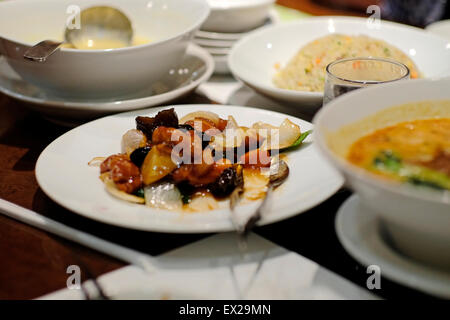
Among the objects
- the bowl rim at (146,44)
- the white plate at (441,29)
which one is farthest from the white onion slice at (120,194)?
the white plate at (441,29)

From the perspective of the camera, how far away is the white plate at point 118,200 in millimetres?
1188

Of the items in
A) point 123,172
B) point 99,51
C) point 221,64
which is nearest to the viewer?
point 123,172

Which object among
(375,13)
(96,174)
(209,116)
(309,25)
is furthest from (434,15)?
(96,174)

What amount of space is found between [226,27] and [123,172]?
1.44 metres

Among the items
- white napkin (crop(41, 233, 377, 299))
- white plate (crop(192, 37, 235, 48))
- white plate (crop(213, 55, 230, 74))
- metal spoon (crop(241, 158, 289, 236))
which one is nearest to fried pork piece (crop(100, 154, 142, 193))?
white napkin (crop(41, 233, 377, 299))

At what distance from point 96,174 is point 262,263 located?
556mm

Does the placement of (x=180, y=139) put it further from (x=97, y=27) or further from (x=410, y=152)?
(x=97, y=27)

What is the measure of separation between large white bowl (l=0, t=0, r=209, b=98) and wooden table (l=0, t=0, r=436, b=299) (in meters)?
0.48

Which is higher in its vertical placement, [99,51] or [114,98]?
[99,51]

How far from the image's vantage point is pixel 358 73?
172 cm

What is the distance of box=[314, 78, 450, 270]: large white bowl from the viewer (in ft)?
2.97

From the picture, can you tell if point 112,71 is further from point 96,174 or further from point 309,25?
point 309,25

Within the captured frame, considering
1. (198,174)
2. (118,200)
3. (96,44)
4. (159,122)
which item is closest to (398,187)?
(198,174)
